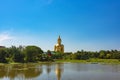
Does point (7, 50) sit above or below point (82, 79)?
above

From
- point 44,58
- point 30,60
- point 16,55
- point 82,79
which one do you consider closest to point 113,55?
point 44,58

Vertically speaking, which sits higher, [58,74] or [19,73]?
[19,73]

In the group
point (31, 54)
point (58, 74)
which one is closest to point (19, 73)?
point (58, 74)

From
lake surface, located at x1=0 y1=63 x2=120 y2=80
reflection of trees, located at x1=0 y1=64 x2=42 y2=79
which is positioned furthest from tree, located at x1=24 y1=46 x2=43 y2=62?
reflection of trees, located at x1=0 y1=64 x2=42 y2=79

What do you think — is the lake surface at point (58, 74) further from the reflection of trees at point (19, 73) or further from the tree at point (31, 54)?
the tree at point (31, 54)

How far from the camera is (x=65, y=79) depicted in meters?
31.2

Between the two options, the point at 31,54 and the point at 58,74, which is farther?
the point at 31,54

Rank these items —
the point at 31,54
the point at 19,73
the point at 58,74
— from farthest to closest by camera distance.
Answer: the point at 31,54, the point at 19,73, the point at 58,74

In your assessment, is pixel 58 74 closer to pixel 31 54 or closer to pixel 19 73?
pixel 19 73

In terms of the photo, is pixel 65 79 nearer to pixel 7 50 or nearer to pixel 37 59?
pixel 7 50

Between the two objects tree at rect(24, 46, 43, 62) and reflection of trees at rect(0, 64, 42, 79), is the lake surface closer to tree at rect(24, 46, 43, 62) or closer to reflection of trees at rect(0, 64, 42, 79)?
reflection of trees at rect(0, 64, 42, 79)

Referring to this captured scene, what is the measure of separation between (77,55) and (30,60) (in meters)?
38.9

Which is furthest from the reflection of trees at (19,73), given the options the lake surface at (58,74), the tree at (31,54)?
the tree at (31,54)

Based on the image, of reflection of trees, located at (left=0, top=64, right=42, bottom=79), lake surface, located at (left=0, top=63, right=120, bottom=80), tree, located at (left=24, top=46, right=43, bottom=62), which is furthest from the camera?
tree, located at (left=24, top=46, right=43, bottom=62)
